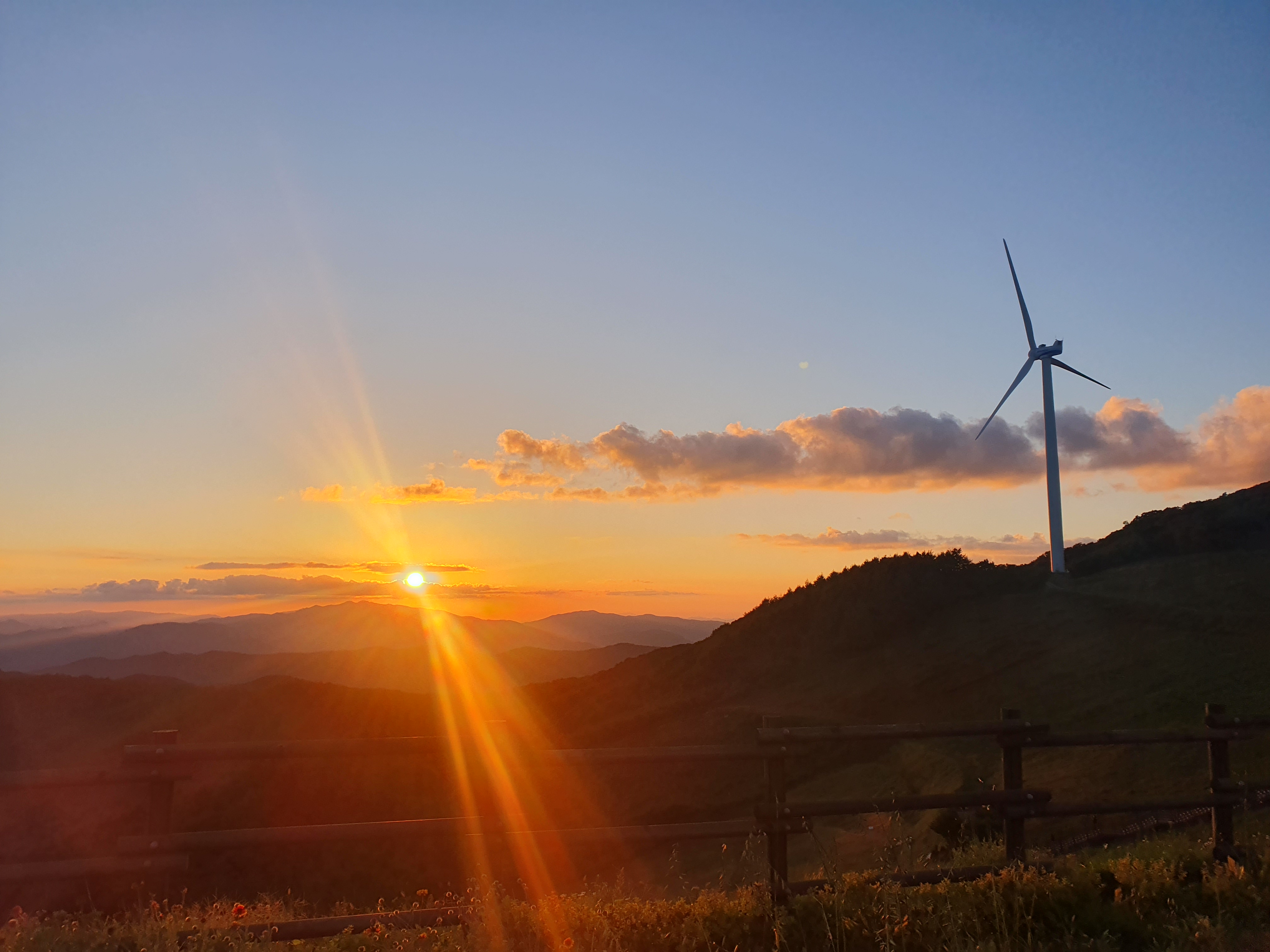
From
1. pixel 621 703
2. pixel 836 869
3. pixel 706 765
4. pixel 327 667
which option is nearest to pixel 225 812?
pixel 706 765

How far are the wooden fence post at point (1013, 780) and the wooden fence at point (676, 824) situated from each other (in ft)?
0.04

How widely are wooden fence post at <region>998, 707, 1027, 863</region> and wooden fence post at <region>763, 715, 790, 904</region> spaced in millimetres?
2179

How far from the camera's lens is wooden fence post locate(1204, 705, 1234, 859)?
8.63 meters

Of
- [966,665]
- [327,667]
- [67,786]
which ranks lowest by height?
[327,667]

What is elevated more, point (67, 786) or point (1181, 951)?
point (67, 786)

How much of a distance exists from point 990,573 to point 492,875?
3382 centimetres

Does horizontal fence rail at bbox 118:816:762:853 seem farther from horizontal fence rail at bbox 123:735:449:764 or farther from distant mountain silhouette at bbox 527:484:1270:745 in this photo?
distant mountain silhouette at bbox 527:484:1270:745

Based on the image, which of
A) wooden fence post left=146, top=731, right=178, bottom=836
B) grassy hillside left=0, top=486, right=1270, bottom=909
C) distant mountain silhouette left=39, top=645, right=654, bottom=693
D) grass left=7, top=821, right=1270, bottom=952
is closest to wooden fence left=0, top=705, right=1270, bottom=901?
wooden fence post left=146, top=731, right=178, bottom=836

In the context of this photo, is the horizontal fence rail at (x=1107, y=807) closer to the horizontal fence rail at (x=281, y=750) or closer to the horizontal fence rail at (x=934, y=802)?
the horizontal fence rail at (x=934, y=802)

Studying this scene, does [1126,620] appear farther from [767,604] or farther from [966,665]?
[767,604]

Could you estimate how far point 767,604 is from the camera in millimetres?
38219

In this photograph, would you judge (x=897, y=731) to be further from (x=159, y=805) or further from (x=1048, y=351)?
(x=1048, y=351)

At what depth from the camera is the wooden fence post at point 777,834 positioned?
6598 mm

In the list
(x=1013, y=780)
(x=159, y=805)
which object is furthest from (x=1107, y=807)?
(x=159, y=805)
